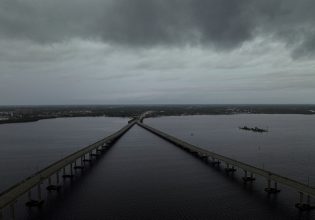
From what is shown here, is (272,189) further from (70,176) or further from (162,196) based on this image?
(70,176)

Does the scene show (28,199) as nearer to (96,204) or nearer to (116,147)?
(96,204)

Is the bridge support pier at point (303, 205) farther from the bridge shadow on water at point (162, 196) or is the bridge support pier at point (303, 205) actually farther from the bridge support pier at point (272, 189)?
the bridge support pier at point (272, 189)

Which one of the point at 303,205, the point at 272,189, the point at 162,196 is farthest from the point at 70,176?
the point at 303,205

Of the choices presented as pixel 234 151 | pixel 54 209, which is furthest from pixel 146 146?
pixel 54 209

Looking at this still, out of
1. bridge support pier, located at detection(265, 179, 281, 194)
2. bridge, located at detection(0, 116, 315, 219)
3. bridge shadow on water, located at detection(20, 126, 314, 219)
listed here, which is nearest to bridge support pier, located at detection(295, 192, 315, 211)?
bridge, located at detection(0, 116, 315, 219)

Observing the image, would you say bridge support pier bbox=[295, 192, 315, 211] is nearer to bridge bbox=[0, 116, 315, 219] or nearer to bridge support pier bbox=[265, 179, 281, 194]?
bridge bbox=[0, 116, 315, 219]

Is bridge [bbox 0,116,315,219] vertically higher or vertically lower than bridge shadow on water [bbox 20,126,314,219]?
higher

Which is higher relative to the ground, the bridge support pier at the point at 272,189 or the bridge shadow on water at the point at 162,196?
the bridge support pier at the point at 272,189

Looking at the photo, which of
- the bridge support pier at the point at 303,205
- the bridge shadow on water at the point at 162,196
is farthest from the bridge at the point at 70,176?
the bridge shadow on water at the point at 162,196
